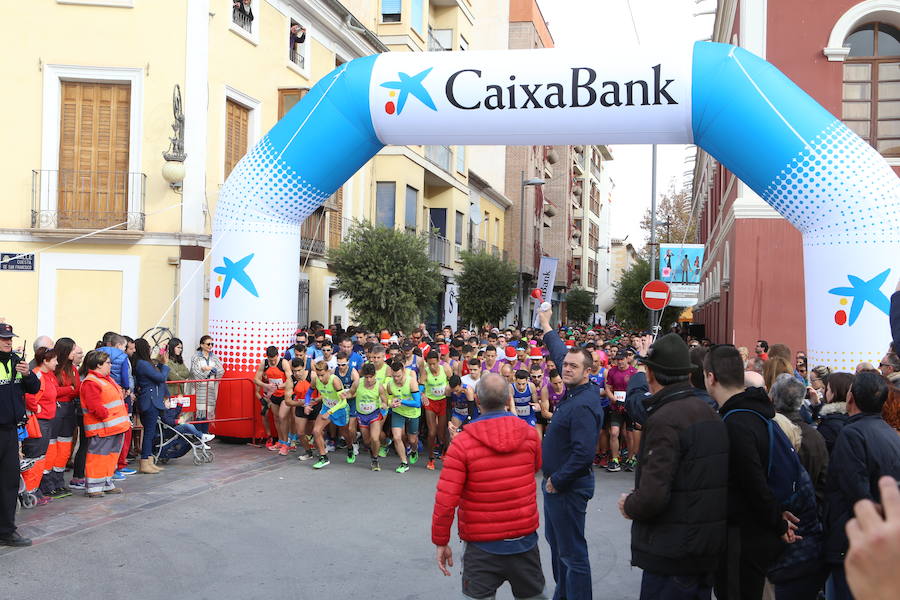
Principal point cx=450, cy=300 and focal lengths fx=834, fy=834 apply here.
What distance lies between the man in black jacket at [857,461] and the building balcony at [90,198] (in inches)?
562

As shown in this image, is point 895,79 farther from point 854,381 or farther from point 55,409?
point 55,409

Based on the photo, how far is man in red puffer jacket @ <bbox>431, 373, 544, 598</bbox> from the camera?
4867mm

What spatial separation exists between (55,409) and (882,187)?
34.7ft

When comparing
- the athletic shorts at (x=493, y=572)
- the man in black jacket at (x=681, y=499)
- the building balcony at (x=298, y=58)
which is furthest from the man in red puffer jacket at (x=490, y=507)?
the building balcony at (x=298, y=58)

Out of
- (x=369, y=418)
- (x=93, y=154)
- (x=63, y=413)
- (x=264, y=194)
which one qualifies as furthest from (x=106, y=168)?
(x=369, y=418)

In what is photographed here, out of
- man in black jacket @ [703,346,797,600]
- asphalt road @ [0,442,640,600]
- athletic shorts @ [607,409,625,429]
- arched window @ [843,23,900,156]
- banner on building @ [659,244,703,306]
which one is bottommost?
Result: asphalt road @ [0,442,640,600]

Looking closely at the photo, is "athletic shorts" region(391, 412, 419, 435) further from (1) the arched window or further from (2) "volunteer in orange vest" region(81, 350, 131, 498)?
(1) the arched window

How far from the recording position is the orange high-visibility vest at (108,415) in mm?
9242

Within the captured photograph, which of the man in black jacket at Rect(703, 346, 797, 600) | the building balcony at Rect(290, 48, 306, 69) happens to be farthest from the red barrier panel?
the building balcony at Rect(290, 48, 306, 69)

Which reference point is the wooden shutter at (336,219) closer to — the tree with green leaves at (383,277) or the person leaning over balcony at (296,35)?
the tree with green leaves at (383,277)

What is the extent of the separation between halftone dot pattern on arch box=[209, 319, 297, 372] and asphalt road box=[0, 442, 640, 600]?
2.52 meters

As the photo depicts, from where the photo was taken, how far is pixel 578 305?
2485 inches

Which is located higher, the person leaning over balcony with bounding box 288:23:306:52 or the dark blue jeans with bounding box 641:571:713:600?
the person leaning over balcony with bounding box 288:23:306:52

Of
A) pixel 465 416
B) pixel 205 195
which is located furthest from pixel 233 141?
pixel 465 416
